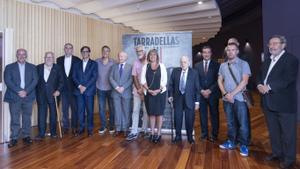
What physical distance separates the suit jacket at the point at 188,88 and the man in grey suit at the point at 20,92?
236 centimetres

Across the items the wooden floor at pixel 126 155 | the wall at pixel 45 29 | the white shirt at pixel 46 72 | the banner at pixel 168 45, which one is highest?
the wall at pixel 45 29

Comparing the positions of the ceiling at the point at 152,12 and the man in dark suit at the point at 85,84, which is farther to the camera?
the ceiling at the point at 152,12

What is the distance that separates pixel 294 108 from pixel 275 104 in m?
0.22

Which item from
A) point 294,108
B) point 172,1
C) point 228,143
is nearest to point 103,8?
point 172,1

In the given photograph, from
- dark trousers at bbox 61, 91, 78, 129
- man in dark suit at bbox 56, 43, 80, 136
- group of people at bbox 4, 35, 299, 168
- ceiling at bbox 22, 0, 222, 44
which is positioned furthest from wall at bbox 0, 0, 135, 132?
dark trousers at bbox 61, 91, 78, 129

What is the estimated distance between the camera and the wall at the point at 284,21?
5887mm

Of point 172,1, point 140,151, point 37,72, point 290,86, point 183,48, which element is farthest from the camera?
point 172,1

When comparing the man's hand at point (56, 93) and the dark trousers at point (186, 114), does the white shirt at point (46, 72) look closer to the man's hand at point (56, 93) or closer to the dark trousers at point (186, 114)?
the man's hand at point (56, 93)

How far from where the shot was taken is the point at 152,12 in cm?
754

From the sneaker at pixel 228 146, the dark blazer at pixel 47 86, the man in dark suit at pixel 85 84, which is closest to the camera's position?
the sneaker at pixel 228 146

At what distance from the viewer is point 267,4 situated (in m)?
6.67

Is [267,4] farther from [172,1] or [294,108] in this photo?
[294,108]

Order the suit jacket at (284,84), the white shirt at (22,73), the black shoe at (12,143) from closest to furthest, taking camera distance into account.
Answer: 1. the suit jacket at (284,84)
2. the black shoe at (12,143)
3. the white shirt at (22,73)

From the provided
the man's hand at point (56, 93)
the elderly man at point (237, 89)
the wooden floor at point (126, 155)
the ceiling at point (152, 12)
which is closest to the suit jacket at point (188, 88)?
the elderly man at point (237, 89)
